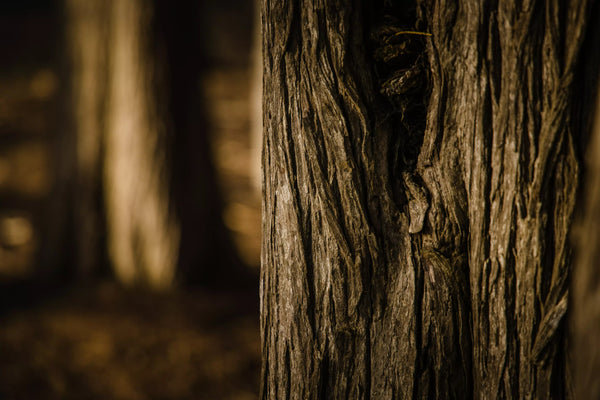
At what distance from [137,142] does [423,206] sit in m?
3.83

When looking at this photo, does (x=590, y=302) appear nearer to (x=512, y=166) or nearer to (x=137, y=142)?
(x=512, y=166)

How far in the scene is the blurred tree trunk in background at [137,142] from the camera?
197 inches

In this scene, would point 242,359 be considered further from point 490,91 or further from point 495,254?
point 490,91

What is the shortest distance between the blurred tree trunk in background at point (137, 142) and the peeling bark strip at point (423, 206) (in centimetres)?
334

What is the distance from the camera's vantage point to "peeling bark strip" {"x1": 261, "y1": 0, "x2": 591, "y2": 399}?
5.47 feet

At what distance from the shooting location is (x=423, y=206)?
1.84m

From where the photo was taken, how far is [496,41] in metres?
1.65

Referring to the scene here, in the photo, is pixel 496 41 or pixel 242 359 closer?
pixel 496 41

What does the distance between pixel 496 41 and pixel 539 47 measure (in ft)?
0.41

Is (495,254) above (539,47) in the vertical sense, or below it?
below

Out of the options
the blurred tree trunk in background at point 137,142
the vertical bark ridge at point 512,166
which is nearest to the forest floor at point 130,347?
the blurred tree trunk in background at point 137,142

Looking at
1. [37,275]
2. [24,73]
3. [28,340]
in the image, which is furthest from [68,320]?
[24,73]

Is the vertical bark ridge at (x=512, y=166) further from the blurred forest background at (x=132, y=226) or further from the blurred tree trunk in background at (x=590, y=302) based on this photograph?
the blurred forest background at (x=132, y=226)

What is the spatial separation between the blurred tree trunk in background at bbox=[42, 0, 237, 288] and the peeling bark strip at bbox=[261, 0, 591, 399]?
3341 mm
